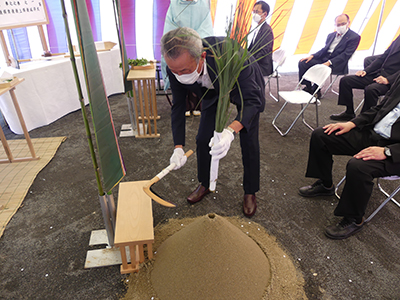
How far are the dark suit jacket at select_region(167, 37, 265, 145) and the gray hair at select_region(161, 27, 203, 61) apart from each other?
0.35 feet

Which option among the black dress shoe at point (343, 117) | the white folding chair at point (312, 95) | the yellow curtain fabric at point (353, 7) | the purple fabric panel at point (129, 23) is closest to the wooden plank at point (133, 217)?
the white folding chair at point (312, 95)

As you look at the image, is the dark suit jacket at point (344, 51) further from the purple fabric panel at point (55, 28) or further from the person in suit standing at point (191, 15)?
the purple fabric panel at point (55, 28)

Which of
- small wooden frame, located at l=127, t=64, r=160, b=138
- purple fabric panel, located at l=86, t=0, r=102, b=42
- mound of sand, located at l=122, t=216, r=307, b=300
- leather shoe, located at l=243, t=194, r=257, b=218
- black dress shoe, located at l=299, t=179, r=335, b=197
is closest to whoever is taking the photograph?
mound of sand, located at l=122, t=216, r=307, b=300

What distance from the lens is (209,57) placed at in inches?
53.3

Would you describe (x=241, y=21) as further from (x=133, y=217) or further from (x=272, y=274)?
(x=272, y=274)

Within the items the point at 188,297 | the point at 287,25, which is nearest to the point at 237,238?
the point at 188,297

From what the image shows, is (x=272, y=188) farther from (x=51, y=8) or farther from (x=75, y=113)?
(x=51, y=8)

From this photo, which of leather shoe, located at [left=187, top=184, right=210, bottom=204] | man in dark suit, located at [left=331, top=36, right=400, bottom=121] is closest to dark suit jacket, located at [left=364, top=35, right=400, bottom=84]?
man in dark suit, located at [left=331, top=36, right=400, bottom=121]

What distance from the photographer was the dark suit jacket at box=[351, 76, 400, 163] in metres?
1.50

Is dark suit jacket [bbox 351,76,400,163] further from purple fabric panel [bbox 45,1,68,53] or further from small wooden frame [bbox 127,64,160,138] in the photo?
purple fabric panel [bbox 45,1,68,53]

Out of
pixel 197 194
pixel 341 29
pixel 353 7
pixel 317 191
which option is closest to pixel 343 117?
pixel 341 29

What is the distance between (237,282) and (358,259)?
0.89m

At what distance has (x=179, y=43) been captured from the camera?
1.14 meters

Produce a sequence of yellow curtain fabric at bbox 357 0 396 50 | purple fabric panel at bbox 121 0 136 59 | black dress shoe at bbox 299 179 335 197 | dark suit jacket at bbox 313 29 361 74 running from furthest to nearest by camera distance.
A: yellow curtain fabric at bbox 357 0 396 50, purple fabric panel at bbox 121 0 136 59, dark suit jacket at bbox 313 29 361 74, black dress shoe at bbox 299 179 335 197
